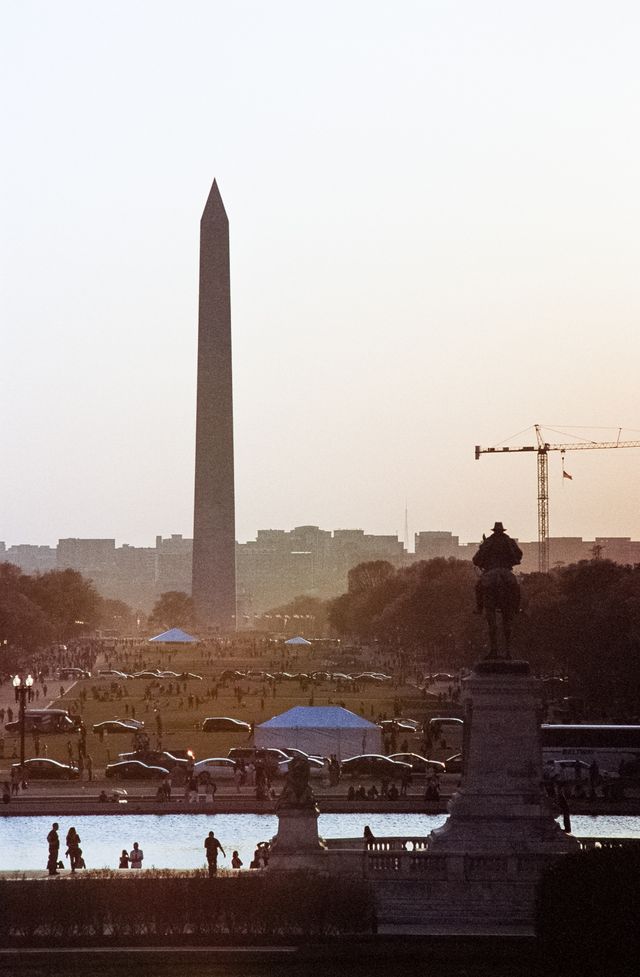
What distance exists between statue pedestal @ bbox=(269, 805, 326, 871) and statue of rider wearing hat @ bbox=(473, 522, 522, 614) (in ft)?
15.4

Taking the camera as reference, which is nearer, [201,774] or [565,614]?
[201,774]

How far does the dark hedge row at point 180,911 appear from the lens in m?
28.9

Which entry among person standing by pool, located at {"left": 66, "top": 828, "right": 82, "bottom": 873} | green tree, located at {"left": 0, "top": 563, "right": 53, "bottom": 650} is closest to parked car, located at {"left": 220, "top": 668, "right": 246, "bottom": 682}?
green tree, located at {"left": 0, "top": 563, "right": 53, "bottom": 650}

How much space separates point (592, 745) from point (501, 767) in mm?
20472

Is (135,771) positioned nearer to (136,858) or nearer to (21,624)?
(136,858)

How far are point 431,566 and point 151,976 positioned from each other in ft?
435

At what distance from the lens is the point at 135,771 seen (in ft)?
→ 182

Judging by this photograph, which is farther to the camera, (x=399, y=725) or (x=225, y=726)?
(x=225, y=726)

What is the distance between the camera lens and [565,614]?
94.8 m

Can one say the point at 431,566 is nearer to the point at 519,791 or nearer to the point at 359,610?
the point at 359,610

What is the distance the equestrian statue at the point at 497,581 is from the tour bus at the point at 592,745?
59.7 ft

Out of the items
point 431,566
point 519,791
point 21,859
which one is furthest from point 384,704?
→ point 431,566

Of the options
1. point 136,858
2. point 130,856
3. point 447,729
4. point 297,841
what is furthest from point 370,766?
point 297,841

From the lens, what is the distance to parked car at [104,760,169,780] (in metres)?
55.4
